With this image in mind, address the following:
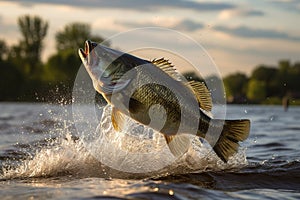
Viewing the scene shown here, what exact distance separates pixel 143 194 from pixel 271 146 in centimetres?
697

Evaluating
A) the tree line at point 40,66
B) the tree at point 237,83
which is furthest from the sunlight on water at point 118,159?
the tree at point 237,83

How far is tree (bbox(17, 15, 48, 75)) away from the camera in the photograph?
77.6 metres

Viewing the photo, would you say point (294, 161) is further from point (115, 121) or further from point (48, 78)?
point (48, 78)

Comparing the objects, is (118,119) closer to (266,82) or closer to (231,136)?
(231,136)

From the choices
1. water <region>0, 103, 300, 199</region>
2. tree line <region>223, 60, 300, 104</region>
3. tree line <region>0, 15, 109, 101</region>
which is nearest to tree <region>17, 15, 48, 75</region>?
tree line <region>0, 15, 109, 101</region>

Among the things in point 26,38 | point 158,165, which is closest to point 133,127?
point 158,165

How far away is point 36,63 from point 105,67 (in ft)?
241

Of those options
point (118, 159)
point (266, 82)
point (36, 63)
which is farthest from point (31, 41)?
point (118, 159)

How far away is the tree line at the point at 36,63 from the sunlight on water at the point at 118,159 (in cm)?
5301

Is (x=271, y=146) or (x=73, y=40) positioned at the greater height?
(x=73, y=40)

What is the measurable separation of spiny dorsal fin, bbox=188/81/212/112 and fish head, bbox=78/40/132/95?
33.7 inches

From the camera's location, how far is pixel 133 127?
28.4 feet

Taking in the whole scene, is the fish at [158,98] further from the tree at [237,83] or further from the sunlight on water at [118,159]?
the tree at [237,83]

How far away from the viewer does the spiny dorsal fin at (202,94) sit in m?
6.54
